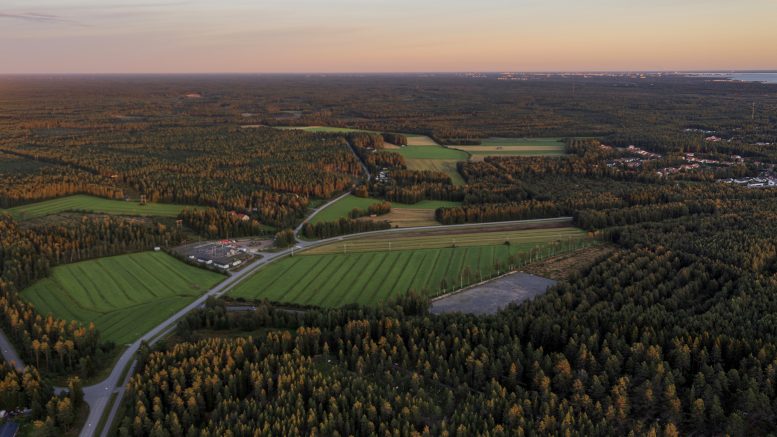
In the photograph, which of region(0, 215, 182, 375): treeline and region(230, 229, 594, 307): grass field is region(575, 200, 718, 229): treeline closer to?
region(230, 229, 594, 307): grass field

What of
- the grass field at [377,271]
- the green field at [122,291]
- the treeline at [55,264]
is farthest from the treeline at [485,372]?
the grass field at [377,271]

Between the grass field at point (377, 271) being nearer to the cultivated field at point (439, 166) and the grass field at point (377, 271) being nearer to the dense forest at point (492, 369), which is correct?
the dense forest at point (492, 369)

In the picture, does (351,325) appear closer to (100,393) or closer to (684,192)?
(100,393)

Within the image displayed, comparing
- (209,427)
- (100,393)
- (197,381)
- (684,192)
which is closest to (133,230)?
(100,393)

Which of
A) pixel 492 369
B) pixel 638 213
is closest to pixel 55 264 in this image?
pixel 492 369

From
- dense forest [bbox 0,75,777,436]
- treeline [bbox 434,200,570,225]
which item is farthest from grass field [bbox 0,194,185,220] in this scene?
treeline [bbox 434,200,570,225]
